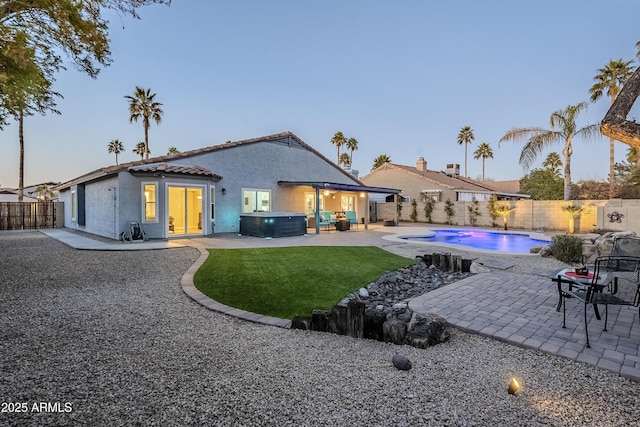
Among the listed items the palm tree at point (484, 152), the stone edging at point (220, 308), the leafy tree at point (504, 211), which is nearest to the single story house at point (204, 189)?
the leafy tree at point (504, 211)

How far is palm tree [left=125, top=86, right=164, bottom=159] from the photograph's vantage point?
27.5m

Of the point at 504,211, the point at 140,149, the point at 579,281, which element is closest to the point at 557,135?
the point at 504,211

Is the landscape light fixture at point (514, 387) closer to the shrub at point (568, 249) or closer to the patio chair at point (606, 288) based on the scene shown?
the patio chair at point (606, 288)

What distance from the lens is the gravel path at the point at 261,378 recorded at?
2.38 meters

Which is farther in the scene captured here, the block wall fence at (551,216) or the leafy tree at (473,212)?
the leafy tree at (473,212)

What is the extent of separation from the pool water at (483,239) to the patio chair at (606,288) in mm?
6913

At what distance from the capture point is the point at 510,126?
2048cm

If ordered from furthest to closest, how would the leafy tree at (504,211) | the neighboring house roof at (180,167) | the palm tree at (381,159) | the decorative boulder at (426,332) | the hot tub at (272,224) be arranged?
the palm tree at (381,159), the leafy tree at (504,211), the hot tub at (272,224), the neighboring house roof at (180,167), the decorative boulder at (426,332)

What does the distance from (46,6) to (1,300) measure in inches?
206

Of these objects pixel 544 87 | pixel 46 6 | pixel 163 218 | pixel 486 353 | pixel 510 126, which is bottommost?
pixel 486 353

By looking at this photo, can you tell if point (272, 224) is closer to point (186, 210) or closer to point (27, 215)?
point (186, 210)

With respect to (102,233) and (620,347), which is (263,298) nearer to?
(620,347)

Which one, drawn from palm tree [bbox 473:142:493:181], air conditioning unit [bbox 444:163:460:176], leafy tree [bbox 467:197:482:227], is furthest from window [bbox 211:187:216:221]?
palm tree [bbox 473:142:493:181]

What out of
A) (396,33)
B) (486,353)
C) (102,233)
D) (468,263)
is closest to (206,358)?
(486,353)
